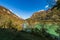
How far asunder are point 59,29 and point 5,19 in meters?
7.55

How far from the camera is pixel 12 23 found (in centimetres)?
2708

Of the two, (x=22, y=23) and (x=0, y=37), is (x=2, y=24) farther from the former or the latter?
(x=0, y=37)

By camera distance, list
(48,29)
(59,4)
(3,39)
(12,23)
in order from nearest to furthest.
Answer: (3,39) → (59,4) → (48,29) → (12,23)

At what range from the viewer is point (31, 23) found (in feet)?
95.8

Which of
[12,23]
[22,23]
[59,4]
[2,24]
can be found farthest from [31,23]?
[59,4]

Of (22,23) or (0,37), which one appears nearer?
(0,37)

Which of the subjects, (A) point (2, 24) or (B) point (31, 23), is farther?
(B) point (31, 23)

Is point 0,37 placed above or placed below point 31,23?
below

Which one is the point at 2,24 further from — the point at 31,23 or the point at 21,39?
the point at 21,39

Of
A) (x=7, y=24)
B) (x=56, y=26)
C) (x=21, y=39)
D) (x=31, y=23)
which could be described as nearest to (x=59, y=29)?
(x=56, y=26)

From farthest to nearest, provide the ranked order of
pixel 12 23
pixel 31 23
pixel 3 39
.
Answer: pixel 31 23 → pixel 12 23 → pixel 3 39

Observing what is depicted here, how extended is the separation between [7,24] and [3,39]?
1560 centimetres

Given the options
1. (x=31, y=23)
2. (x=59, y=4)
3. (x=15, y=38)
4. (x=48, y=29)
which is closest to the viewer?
(x=15, y=38)

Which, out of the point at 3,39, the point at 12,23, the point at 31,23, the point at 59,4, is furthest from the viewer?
the point at 31,23
